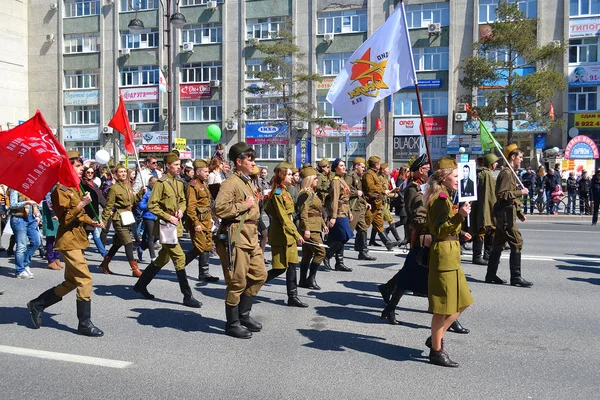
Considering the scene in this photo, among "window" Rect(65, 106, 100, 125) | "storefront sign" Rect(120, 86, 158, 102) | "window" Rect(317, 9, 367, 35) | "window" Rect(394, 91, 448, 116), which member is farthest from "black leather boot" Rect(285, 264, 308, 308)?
"window" Rect(65, 106, 100, 125)

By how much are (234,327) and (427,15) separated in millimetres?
35281

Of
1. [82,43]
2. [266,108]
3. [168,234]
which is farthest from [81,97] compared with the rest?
[168,234]

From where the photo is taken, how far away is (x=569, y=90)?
35.0 metres

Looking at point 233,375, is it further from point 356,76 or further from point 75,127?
point 75,127

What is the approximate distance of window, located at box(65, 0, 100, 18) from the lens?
152 feet

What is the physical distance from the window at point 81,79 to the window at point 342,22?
18.2m

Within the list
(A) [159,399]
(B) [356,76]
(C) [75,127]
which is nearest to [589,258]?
(B) [356,76]

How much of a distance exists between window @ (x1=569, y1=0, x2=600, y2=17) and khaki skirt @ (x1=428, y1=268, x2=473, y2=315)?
114 feet

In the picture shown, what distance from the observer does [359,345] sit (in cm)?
574

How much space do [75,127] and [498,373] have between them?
46.5 metres

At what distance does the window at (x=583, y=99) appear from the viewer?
3484cm

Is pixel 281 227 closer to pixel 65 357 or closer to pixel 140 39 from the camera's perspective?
pixel 65 357

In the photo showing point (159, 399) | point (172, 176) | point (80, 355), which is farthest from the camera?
point (172, 176)

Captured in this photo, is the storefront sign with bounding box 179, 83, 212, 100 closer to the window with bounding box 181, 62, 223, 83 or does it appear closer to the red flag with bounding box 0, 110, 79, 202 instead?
the window with bounding box 181, 62, 223, 83
